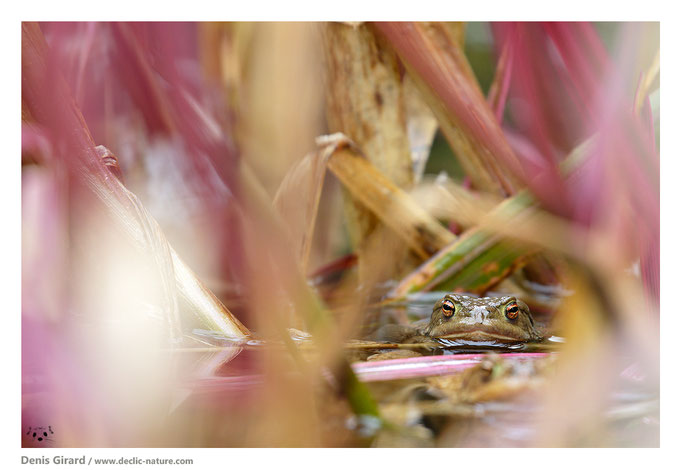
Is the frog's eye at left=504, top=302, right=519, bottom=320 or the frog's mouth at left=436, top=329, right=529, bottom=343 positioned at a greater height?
the frog's eye at left=504, top=302, right=519, bottom=320

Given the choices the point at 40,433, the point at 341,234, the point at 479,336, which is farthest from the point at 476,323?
the point at 40,433

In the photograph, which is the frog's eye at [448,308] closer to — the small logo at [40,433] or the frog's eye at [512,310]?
the frog's eye at [512,310]

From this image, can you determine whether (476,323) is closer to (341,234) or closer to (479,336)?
(479,336)

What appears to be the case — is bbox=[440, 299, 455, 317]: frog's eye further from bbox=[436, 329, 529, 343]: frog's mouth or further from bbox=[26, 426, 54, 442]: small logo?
bbox=[26, 426, 54, 442]: small logo

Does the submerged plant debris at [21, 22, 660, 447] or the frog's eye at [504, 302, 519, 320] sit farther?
the frog's eye at [504, 302, 519, 320]

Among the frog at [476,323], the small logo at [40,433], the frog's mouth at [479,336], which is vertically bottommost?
the small logo at [40,433]

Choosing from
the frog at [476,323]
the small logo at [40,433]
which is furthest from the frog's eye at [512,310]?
the small logo at [40,433]

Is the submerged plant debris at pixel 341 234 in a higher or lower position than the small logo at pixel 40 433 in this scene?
higher

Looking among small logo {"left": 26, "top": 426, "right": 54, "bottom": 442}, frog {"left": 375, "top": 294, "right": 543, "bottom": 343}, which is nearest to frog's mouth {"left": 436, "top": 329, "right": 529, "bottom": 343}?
frog {"left": 375, "top": 294, "right": 543, "bottom": 343}

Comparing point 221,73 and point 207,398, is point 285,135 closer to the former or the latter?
point 221,73
